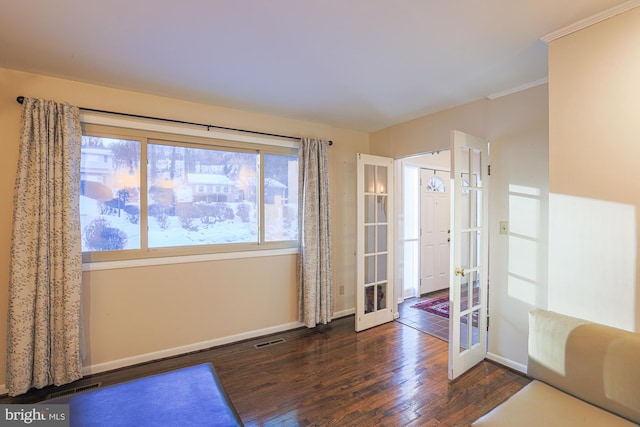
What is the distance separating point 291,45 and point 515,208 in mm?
2262

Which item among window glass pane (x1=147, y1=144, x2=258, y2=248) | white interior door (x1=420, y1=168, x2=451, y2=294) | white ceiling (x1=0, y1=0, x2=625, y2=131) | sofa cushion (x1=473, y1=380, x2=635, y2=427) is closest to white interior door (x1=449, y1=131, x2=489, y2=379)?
white ceiling (x1=0, y1=0, x2=625, y2=131)

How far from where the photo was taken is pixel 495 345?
273cm

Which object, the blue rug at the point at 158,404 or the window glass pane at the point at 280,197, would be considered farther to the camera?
the window glass pane at the point at 280,197

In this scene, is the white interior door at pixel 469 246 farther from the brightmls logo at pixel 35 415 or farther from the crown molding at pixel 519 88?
the brightmls logo at pixel 35 415

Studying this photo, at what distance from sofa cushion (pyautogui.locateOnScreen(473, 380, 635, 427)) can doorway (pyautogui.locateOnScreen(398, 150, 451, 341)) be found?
113 inches

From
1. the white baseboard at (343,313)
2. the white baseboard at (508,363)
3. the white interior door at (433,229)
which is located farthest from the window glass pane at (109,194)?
the white interior door at (433,229)

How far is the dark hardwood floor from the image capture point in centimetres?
204

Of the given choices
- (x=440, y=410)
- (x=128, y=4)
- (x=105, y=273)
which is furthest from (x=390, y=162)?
(x=105, y=273)

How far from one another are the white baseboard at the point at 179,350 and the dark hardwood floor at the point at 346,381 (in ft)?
0.18

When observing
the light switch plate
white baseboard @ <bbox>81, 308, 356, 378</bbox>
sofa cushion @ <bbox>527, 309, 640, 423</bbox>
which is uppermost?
the light switch plate

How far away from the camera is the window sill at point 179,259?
2.56m

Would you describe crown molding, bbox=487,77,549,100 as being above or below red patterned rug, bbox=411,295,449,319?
above

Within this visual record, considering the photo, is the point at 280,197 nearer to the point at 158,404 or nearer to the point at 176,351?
the point at 176,351

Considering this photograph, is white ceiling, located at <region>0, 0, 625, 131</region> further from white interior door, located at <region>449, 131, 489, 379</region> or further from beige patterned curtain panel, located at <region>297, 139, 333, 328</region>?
beige patterned curtain panel, located at <region>297, 139, 333, 328</region>
